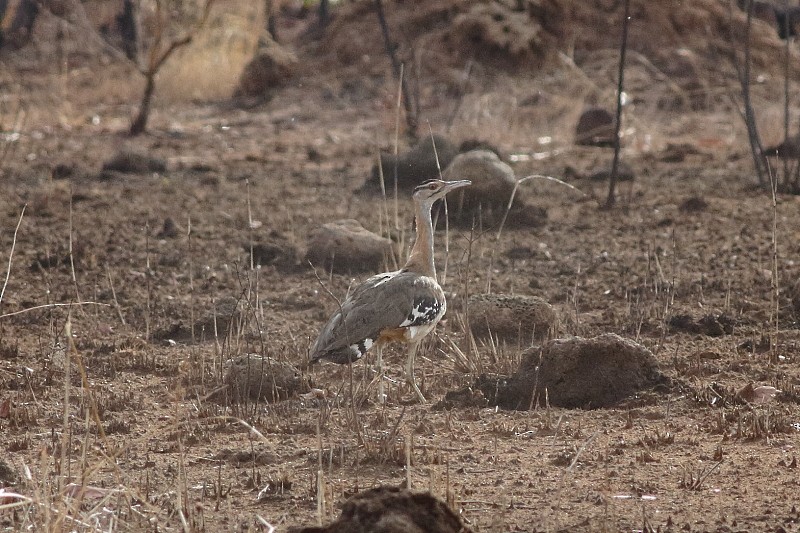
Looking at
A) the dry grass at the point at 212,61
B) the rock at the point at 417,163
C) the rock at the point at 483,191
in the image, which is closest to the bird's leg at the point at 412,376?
the rock at the point at 483,191

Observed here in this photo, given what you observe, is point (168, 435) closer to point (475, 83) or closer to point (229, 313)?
point (229, 313)

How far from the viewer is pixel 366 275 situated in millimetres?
8969

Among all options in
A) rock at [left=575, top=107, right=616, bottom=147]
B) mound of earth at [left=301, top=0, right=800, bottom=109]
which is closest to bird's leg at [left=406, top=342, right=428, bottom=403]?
rock at [left=575, top=107, right=616, bottom=147]

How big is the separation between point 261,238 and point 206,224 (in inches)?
31.8

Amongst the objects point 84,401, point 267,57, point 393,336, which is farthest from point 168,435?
point 267,57

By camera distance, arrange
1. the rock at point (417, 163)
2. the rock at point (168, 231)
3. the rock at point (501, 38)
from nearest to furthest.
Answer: the rock at point (168, 231)
the rock at point (417, 163)
the rock at point (501, 38)

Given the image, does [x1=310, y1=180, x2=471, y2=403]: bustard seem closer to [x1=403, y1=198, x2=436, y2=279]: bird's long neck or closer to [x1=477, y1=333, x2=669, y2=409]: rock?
[x1=403, y1=198, x2=436, y2=279]: bird's long neck

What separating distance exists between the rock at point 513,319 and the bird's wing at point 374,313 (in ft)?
2.60

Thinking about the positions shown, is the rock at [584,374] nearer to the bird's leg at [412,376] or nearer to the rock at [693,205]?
the bird's leg at [412,376]

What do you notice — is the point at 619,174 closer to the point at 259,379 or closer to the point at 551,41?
the point at 551,41

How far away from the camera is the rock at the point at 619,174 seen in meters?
12.6

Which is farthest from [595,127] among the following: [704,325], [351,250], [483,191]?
[704,325]

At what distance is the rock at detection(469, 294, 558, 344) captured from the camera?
730 centimetres

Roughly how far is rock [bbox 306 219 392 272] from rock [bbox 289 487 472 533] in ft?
17.3
